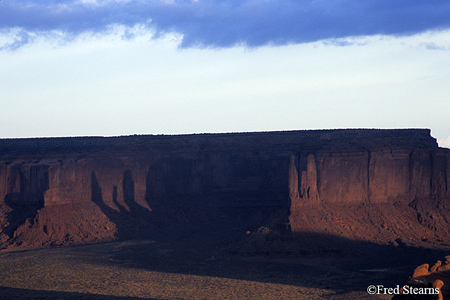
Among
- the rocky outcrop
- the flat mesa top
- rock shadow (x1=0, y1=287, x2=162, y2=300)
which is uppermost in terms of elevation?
the flat mesa top

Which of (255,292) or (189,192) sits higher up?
(189,192)

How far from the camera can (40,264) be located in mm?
42938

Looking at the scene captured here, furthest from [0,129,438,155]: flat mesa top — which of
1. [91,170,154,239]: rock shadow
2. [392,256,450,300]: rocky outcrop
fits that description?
[392,256,450,300]: rocky outcrop

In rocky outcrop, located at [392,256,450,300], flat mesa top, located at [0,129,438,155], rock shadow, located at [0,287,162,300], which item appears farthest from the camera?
flat mesa top, located at [0,129,438,155]

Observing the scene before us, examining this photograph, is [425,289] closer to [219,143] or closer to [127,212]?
[127,212]

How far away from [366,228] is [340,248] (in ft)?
12.9

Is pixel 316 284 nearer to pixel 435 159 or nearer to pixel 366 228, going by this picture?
pixel 366 228

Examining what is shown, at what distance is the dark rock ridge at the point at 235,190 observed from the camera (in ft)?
147

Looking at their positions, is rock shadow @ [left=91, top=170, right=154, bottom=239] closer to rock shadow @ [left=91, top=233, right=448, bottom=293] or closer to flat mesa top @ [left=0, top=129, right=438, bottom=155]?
flat mesa top @ [left=0, top=129, right=438, bottom=155]

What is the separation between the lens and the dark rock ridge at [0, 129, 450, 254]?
4494cm

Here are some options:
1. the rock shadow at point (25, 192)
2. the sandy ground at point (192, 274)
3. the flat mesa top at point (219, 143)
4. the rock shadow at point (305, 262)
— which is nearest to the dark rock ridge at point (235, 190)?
the rock shadow at point (25, 192)

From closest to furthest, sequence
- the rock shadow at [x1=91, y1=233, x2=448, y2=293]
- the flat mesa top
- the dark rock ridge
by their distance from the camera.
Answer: the rock shadow at [x1=91, y1=233, x2=448, y2=293]
the dark rock ridge
the flat mesa top

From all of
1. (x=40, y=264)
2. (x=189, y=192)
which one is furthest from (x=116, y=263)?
(x=189, y=192)

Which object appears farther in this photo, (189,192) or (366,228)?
(189,192)
